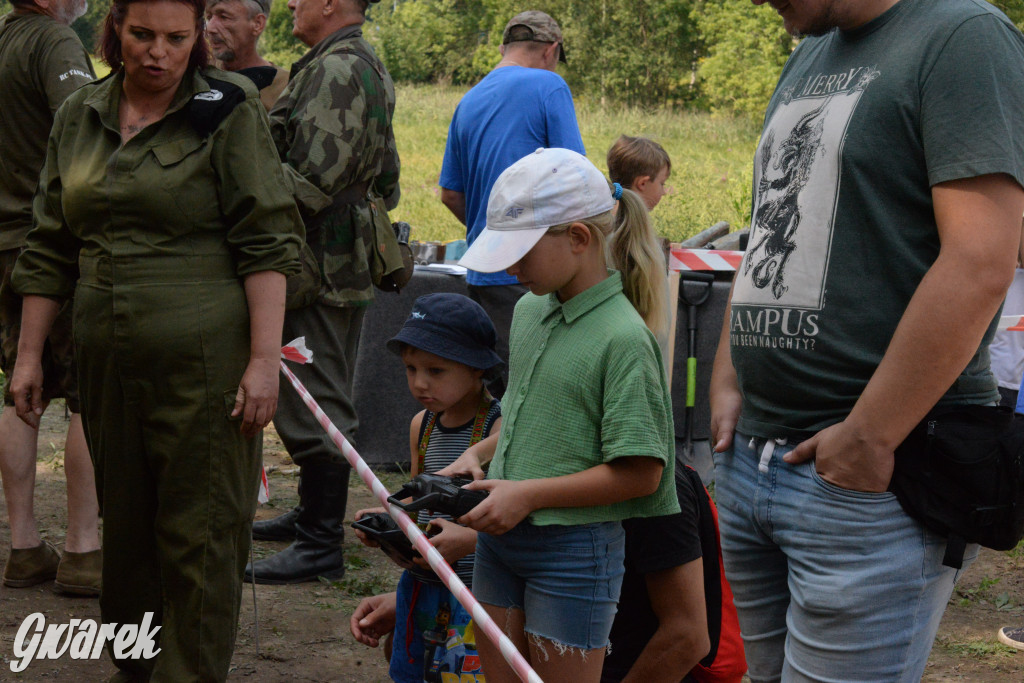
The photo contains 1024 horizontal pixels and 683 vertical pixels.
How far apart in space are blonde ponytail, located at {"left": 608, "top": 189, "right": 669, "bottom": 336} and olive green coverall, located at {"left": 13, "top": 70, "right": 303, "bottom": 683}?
99cm

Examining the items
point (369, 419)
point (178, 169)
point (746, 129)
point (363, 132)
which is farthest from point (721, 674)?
point (746, 129)

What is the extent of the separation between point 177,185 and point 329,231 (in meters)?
1.46

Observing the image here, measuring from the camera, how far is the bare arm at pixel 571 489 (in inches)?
83.3

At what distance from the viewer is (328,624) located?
4090 mm

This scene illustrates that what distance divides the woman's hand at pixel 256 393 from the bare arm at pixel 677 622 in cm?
114

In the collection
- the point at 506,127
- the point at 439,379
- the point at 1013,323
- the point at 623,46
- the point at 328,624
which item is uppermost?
the point at 506,127

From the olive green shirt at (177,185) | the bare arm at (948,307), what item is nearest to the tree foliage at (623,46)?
the olive green shirt at (177,185)

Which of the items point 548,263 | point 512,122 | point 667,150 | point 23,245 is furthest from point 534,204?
point 667,150

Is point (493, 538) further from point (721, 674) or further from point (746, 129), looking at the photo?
point (746, 129)

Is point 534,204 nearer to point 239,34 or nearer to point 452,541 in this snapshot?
point 452,541

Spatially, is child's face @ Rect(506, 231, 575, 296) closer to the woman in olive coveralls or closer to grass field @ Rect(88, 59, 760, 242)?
the woman in olive coveralls

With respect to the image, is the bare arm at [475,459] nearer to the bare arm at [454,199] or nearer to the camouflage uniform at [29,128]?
the camouflage uniform at [29,128]

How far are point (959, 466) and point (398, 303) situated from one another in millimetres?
4665

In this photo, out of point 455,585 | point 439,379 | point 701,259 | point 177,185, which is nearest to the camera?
point 455,585
